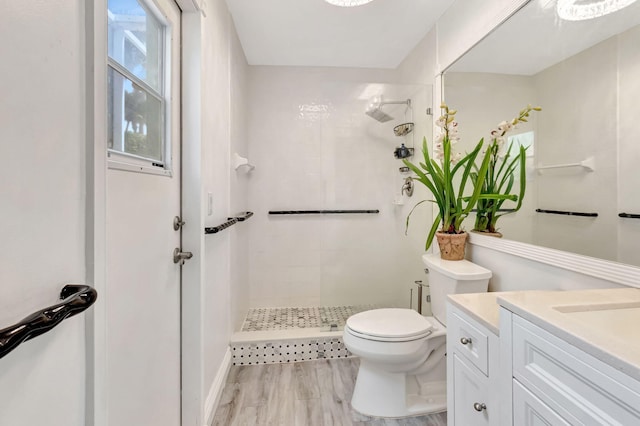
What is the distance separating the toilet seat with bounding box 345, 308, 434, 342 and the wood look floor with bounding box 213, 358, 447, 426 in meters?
0.43

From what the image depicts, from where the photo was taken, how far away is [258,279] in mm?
2703

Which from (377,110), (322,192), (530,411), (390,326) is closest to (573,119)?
(530,411)

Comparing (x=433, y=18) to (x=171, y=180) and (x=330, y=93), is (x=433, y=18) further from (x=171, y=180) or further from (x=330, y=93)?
(x=171, y=180)

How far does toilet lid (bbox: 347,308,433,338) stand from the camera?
1.49m

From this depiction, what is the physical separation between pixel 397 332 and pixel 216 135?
4.67 ft

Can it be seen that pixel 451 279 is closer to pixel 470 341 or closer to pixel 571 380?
pixel 470 341

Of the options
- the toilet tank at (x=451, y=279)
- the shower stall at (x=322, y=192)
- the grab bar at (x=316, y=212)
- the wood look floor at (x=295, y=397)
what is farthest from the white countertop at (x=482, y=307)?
the grab bar at (x=316, y=212)

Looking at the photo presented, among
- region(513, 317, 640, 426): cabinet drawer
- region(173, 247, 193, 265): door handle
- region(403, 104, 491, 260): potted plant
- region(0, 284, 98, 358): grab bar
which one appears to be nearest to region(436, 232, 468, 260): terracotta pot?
region(403, 104, 491, 260): potted plant

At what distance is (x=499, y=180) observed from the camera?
151cm

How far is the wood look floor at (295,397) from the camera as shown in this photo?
1.50m

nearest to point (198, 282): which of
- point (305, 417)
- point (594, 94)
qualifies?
point (305, 417)

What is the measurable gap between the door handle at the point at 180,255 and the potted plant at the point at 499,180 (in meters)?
1.46

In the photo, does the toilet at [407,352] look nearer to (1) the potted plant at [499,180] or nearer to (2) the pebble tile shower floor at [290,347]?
(1) the potted plant at [499,180]

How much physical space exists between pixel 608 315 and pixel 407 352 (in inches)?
34.7
